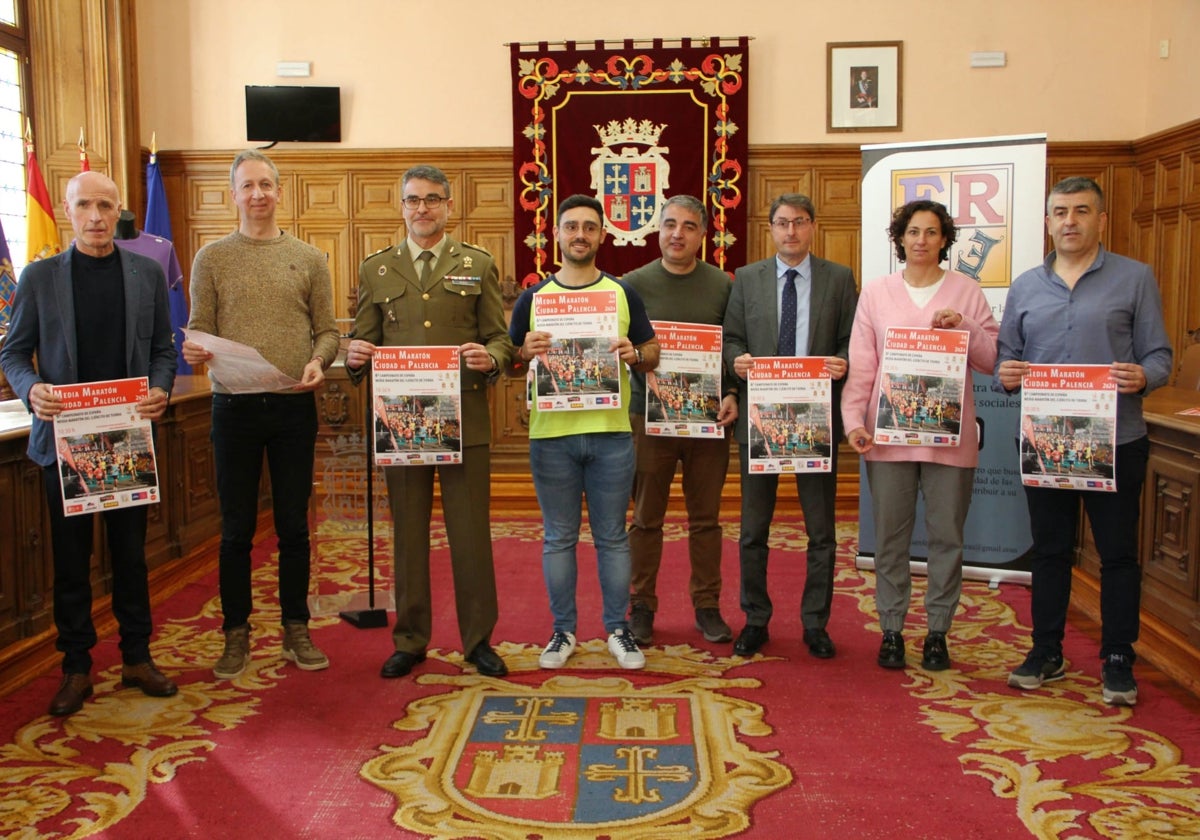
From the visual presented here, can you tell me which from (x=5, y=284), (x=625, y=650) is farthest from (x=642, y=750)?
(x=5, y=284)

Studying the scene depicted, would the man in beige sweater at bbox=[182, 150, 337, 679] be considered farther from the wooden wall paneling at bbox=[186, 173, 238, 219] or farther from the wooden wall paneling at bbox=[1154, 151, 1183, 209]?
the wooden wall paneling at bbox=[1154, 151, 1183, 209]

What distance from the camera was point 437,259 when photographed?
341 cm

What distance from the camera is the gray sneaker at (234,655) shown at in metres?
3.57

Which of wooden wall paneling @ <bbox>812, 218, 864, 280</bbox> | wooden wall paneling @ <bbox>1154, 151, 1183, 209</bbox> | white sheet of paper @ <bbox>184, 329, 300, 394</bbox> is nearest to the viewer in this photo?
white sheet of paper @ <bbox>184, 329, 300, 394</bbox>

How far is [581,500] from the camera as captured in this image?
3.56 meters

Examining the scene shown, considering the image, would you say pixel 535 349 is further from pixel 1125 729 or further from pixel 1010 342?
pixel 1125 729

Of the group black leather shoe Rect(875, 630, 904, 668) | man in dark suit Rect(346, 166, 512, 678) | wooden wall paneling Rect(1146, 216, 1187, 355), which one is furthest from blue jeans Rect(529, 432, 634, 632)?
wooden wall paneling Rect(1146, 216, 1187, 355)

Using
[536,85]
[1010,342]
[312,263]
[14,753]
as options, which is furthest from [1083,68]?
[14,753]

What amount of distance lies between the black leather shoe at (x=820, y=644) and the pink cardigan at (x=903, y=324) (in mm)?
686

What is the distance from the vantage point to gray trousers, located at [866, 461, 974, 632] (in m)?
3.52

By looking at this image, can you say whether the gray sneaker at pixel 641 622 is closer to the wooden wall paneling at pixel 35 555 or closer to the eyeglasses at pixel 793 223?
the eyeglasses at pixel 793 223

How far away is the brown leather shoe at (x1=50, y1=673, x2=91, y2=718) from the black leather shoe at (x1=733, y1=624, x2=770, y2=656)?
214 cm

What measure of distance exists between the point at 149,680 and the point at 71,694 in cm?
22

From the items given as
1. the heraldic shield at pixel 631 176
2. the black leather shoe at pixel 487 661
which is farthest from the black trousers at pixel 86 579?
the heraldic shield at pixel 631 176
